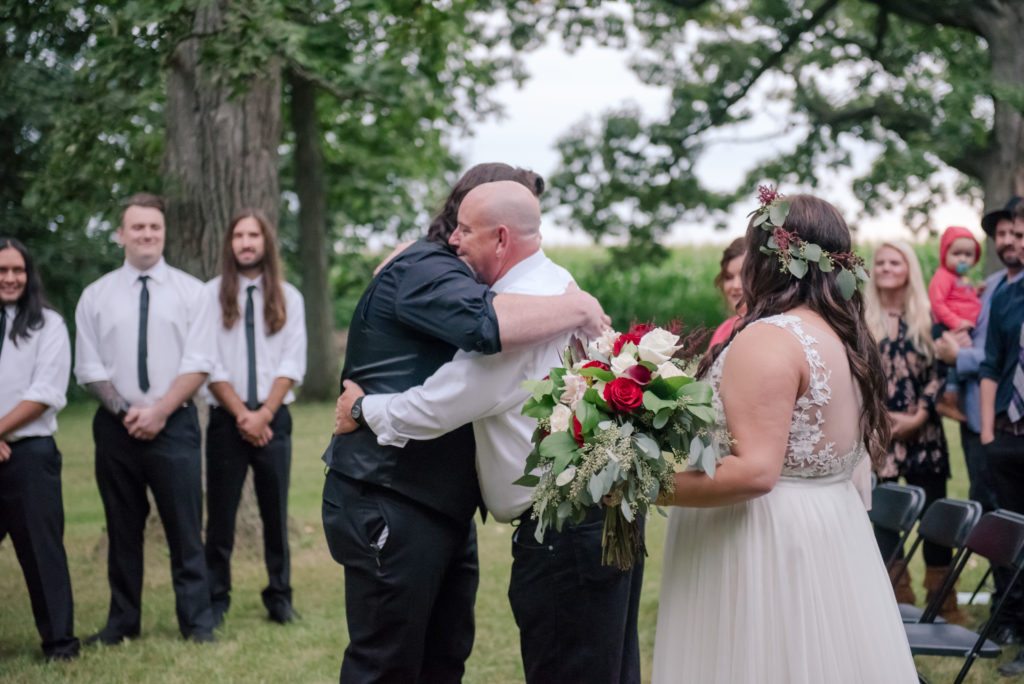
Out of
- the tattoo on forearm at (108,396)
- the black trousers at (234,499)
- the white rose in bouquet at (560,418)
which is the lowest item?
the black trousers at (234,499)

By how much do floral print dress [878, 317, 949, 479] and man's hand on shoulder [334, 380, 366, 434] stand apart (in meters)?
4.11

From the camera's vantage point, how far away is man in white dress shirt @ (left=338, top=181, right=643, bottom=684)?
3436 mm

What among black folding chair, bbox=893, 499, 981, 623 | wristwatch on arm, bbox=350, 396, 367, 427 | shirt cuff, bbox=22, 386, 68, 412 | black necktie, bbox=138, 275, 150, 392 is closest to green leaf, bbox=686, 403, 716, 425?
wristwatch on arm, bbox=350, 396, 367, 427

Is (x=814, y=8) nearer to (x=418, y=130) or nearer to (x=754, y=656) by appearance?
(x=418, y=130)

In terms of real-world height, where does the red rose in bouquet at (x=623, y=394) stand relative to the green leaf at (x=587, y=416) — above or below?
above

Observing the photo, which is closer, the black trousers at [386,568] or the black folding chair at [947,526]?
the black trousers at [386,568]

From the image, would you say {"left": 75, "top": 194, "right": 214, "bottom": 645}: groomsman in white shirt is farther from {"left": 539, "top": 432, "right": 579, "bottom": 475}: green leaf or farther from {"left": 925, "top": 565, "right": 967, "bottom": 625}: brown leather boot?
{"left": 925, "top": 565, "right": 967, "bottom": 625}: brown leather boot

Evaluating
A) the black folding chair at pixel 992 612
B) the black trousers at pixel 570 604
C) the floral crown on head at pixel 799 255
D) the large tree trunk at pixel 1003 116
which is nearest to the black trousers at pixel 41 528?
the black trousers at pixel 570 604

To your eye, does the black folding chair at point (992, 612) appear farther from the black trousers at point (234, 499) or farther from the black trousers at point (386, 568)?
the black trousers at point (234, 499)

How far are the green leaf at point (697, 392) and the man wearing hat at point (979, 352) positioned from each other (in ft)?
12.5

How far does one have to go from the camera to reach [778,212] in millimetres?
3260

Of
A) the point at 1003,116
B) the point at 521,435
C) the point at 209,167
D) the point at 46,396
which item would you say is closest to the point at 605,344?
the point at 521,435

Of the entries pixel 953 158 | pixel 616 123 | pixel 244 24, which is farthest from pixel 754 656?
pixel 616 123

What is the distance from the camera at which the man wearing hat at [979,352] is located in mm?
6250
